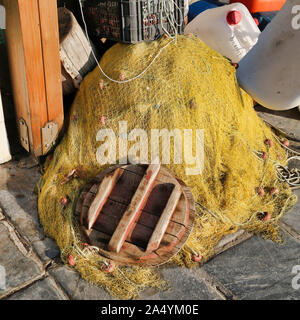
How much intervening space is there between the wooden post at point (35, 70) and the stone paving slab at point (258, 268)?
7.10 feet

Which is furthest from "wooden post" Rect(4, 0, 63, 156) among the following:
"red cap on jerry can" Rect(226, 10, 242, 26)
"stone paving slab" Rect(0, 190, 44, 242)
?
"red cap on jerry can" Rect(226, 10, 242, 26)

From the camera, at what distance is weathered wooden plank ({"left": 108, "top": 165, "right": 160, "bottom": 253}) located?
10.5 ft

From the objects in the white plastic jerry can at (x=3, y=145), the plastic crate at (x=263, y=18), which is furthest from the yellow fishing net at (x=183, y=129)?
the plastic crate at (x=263, y=18)

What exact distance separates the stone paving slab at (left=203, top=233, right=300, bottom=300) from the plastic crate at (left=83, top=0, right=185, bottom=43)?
240 cm

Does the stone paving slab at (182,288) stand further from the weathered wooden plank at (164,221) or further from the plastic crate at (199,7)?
the plastic crate at (199,7)

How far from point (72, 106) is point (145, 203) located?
1497 millimetres

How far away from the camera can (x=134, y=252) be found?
126 inches

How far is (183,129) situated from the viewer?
3.69 meters

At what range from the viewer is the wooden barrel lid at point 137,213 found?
3.21 meters

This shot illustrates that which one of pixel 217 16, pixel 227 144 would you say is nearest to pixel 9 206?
pixel 227 144

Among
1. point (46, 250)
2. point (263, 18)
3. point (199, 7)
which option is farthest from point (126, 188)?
point (263, 18)

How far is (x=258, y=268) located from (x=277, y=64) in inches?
81.0

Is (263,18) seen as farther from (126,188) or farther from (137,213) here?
(137,213)

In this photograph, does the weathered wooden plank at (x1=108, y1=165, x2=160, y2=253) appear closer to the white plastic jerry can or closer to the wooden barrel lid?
the wooden barrel lid
